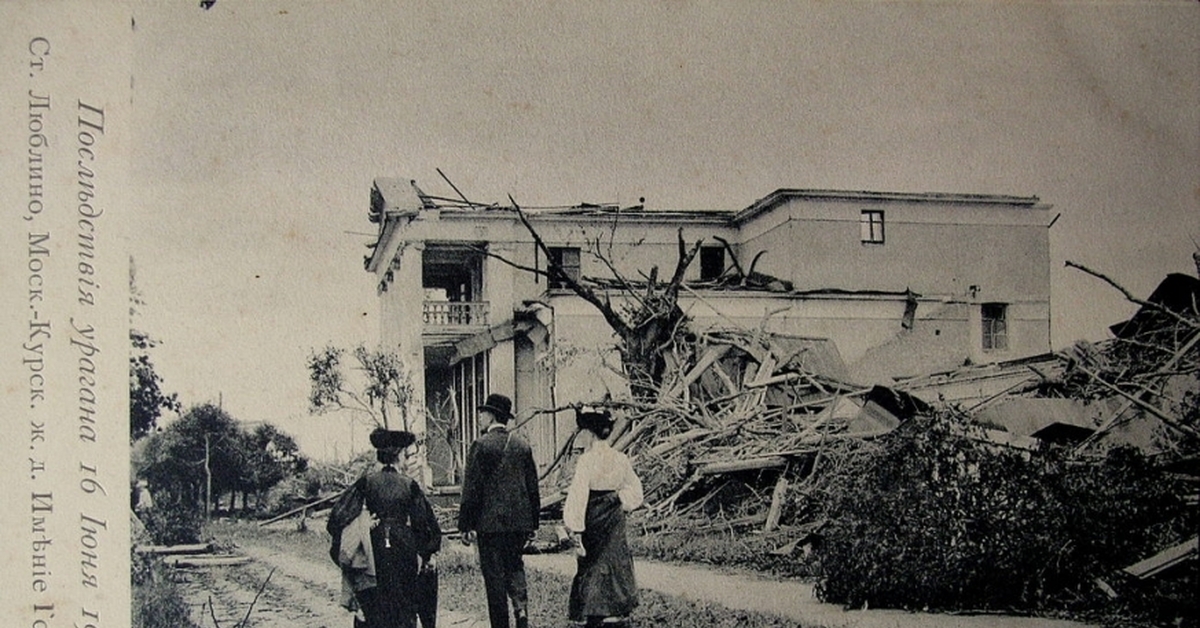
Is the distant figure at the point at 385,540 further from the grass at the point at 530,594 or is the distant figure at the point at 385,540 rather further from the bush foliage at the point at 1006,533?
the bush foliage at the point at 1006,533

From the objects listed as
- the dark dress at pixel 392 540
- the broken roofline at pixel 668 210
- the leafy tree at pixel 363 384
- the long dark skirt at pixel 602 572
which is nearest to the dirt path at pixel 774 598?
the long dark skirt at pixel 602 572

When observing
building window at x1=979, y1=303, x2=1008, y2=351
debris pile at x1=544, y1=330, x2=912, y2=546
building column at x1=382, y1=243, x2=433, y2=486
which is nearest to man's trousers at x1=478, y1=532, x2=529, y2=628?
building column at x1=382, y1=243, x2=433, y2=486

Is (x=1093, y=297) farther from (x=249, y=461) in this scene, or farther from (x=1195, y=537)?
(x=249, y=461)

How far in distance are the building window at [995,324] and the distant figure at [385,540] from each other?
151 centimetres

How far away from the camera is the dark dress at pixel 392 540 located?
8.18 feet

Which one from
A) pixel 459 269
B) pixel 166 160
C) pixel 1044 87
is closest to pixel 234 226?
pixel 166 160

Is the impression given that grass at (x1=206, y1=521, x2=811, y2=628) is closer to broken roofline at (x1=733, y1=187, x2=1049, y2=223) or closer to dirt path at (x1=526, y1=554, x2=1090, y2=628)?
dirt path at (x1=526, y1=554, x2=1090, y2=628)

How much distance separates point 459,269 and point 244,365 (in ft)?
1.81

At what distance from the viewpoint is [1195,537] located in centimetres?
259

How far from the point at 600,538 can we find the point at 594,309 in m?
0.63

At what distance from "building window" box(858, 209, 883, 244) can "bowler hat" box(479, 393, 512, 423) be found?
1046 millimetres

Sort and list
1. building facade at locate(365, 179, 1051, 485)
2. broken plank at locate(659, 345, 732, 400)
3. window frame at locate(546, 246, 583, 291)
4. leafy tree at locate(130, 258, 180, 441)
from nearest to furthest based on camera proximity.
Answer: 1. leafy tree at locate(130, 258, 180, 441)
2. building facade at locate(365, 179, 1051, 485)
3. window frame at locate(546, 246, 583, 291)
4. broken plank at locate(659, 345, 732, 400)

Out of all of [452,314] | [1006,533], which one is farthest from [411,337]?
[1006,533]

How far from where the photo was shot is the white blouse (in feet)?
8.09
